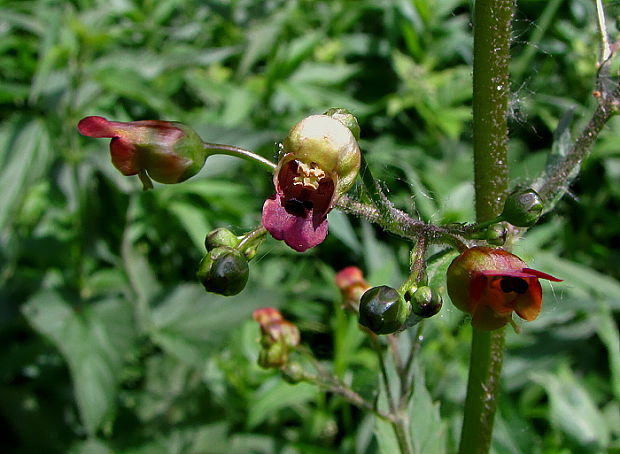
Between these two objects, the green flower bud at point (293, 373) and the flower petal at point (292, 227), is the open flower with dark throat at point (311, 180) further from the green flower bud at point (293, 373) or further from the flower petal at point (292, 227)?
the green flower bud at point (293, 373)

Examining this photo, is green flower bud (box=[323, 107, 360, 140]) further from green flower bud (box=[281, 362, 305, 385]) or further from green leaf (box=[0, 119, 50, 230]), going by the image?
green leaf (box=[0, 119, 50, 230])

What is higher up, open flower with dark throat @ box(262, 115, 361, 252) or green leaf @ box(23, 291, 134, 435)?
open flower with dark throat @ box(262, 115, 361, 252)

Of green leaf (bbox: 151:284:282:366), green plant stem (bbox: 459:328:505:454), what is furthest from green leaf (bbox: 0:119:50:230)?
green plant stem (bbox: 459:328:505:454)

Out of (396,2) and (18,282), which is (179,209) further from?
(396,2)

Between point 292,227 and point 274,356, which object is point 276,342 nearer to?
point 274,356

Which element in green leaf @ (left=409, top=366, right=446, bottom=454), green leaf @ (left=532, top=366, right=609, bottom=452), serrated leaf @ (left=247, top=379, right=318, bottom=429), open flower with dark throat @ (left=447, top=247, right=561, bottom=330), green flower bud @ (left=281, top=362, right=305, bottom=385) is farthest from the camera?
serrated leaf @ (left=247, top=379, right=318, bottom=429)

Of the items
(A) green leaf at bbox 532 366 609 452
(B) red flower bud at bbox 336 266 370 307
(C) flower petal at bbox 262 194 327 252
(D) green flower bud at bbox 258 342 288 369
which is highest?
(C) flower petal at bbox 262 194 327 252

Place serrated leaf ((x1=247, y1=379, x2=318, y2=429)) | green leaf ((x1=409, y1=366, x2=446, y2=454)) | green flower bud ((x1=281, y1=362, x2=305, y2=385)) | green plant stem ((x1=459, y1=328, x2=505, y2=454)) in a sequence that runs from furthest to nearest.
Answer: serrated leaf ((x1=247, y1=379, x2=318, y2=429)) → green flower bud ((x1=281, y1=362, x2=305, y2=385)) → green leaf ((x1=409, y1=366, x2=446, y2=454)) → green plant stem ((x1=459, y1=328, x2=505, y2=454))
